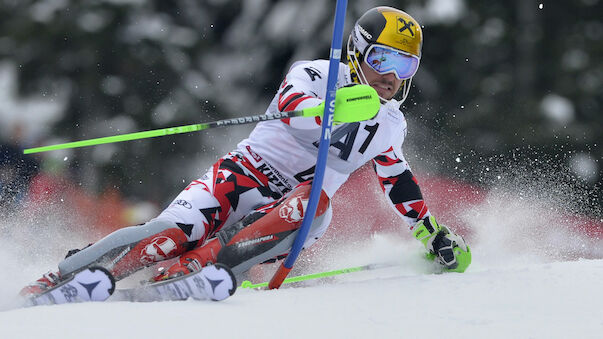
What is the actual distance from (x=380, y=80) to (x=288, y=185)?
58cm

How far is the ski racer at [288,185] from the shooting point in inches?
117

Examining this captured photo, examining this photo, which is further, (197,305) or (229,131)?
(229,131)

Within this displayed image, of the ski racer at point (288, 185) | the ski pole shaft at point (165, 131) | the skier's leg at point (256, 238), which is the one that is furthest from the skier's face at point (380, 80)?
the ski pole shaft at point (165, 131)

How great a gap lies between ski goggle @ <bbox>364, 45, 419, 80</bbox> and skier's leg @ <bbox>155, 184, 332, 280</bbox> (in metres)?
0.60

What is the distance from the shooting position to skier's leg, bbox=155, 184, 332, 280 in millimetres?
3002

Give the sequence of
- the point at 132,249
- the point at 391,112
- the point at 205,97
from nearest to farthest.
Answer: the point at 132,249
the point at 391,112
the point at 205,97

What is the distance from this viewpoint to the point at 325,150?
2.92 m

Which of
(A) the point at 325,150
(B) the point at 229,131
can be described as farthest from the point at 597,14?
(A) the point at 325,150

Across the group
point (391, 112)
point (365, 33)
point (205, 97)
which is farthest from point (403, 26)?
point (205, 97)

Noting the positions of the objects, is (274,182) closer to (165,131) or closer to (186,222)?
(186,222)

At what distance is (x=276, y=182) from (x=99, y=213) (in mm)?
4743

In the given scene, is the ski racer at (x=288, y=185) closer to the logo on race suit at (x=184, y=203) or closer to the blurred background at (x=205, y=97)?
the logo on race suit at (x=184, y=203)

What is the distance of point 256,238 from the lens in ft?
9.98

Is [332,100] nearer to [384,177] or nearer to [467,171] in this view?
[384,177]
